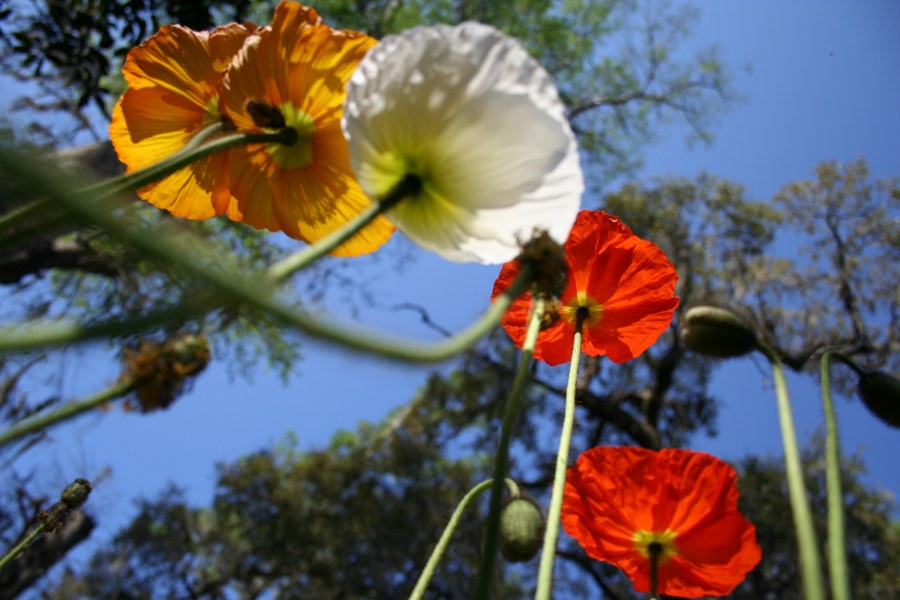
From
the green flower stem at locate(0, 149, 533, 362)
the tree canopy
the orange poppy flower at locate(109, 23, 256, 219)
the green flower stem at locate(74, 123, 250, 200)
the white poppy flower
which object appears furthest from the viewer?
the tree canopy

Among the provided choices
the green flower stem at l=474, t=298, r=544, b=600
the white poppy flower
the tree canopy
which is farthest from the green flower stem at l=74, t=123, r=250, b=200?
the tree canopy

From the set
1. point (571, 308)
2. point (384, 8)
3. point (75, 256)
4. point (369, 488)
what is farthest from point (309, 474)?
point (571, 308)

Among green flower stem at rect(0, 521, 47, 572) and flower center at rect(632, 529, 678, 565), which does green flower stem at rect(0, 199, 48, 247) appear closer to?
green flower stem at rect(0, 521, 47, 572)

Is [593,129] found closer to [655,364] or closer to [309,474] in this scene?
[655,364]

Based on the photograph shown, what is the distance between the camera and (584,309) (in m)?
0.85

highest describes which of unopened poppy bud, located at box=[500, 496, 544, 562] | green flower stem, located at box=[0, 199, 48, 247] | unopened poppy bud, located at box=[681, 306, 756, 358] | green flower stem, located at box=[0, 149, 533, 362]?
unopened poppy bud, located at box=[681, 306, 756, 358]

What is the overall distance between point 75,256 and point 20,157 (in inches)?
241

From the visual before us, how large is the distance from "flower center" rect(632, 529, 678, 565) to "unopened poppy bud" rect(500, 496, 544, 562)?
0.22 m

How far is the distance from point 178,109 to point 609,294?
1.77 feet

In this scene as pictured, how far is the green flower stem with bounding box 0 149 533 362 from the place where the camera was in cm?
28

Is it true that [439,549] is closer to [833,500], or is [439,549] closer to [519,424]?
[833,500]

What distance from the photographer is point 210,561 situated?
10.6 m

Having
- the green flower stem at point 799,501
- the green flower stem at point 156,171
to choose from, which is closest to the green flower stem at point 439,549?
the green flower stem at point 799,501

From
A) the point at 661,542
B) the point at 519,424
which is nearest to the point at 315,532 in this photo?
the point at 519,424
